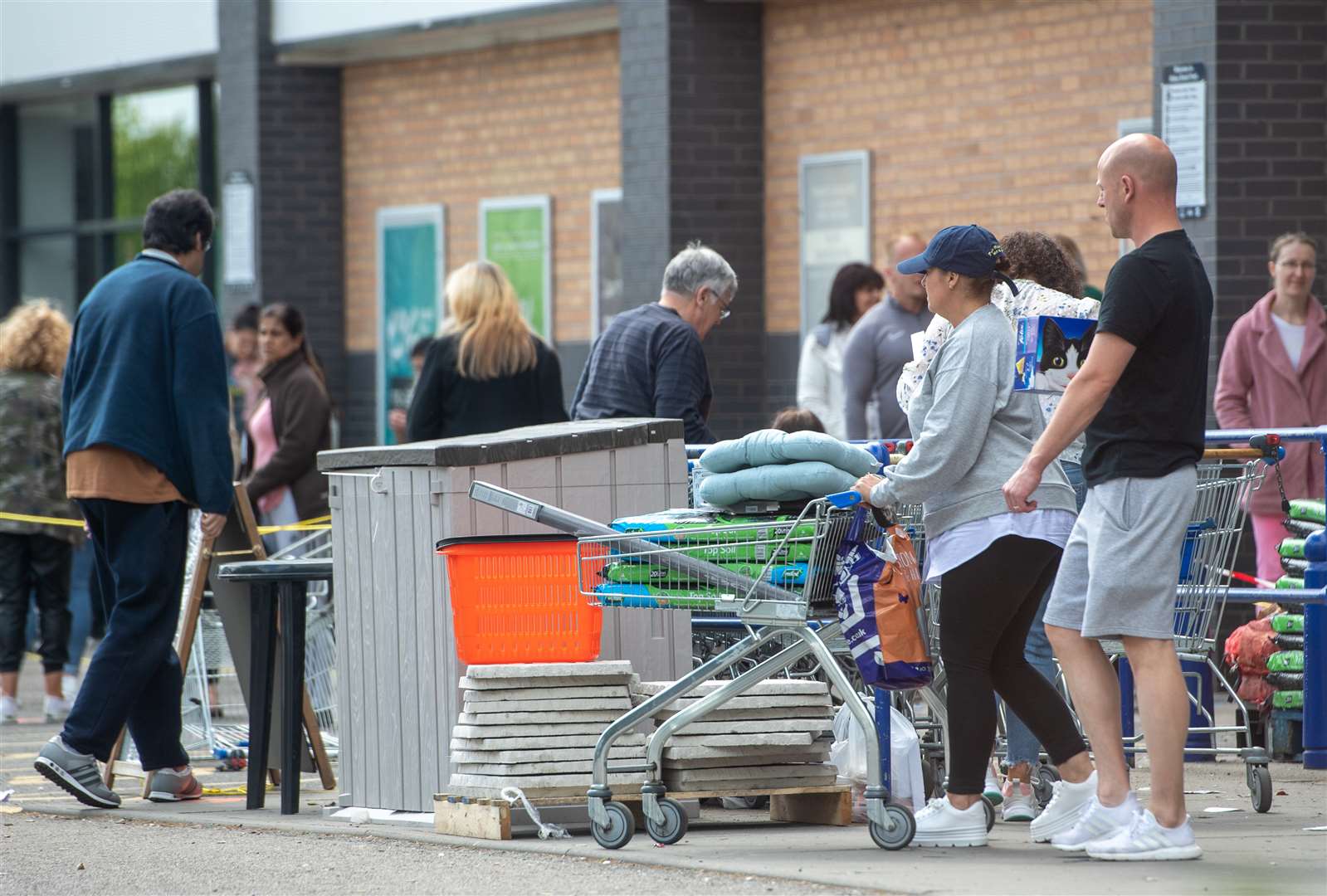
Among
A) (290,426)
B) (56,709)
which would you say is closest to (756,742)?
(290,426)

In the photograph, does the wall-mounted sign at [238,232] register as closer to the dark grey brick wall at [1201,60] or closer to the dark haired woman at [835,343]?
the dark haired woman at [835,343]

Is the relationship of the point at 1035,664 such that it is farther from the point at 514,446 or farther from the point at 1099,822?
the point at 514,446

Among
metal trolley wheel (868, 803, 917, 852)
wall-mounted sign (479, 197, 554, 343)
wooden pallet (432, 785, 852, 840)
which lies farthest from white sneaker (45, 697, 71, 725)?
metal trolley wheel (868, 803, 917, 852)

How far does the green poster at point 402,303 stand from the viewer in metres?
17.0

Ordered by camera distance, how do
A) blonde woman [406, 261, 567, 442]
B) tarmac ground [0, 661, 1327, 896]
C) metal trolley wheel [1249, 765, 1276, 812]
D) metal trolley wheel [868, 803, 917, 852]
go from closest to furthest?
tarmac ground [0, 661, 1327, 896]
metal trolley wheel [868, 803, 917, 852]
metal trolley wheel [1249, 765, 1276, 812]
blonde woman [406, 261, 567, 442]

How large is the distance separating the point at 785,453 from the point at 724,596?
47 centimetres

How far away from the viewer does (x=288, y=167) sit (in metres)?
17.3

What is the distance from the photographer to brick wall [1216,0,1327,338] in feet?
37.1

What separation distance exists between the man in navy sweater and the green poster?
28.1ft

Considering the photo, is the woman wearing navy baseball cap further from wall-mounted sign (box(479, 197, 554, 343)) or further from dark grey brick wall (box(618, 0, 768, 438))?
wall-mounted sign (box(479, 197, 554, 343))

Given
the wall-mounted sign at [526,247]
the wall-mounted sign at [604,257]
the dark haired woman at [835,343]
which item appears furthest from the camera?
the wall-mounted sign at [526,247]

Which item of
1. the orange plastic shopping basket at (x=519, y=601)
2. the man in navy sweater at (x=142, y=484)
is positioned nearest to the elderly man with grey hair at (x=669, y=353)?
the man in navy sweater at (x=142, y=484)

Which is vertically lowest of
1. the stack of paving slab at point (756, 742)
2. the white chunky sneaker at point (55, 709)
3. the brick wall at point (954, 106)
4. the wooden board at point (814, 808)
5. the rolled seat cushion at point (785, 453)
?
the white chunky sneaker at point (55, 709)

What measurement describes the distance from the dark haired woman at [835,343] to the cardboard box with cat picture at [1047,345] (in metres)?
5.13
